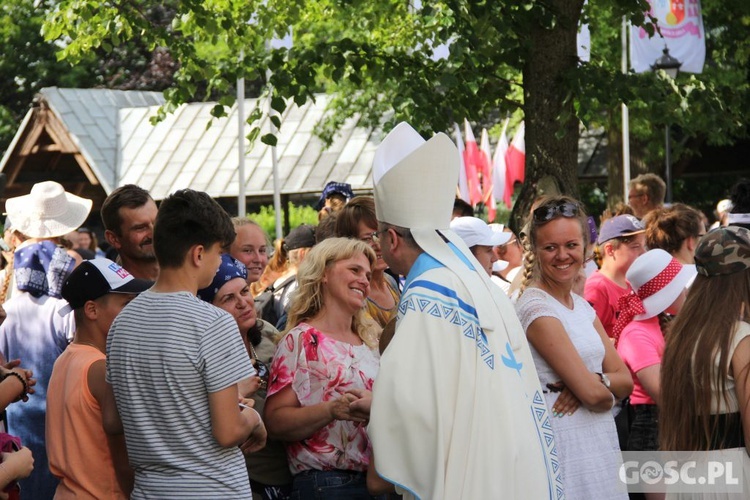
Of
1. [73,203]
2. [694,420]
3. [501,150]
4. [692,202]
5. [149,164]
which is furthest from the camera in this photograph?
[692,202]

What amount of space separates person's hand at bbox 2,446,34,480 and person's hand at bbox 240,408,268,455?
2.44ft

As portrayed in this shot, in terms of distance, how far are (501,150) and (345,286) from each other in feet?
48.0

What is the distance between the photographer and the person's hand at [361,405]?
4250 mm

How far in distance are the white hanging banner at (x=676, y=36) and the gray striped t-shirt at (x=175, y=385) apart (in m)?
12.7

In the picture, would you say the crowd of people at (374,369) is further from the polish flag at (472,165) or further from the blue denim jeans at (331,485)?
the polish flag at (472,165)

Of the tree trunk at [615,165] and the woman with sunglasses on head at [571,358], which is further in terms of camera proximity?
the tree trunk at [615,165]

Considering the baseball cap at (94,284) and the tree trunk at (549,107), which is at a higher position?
the tree trunk at (549,107)

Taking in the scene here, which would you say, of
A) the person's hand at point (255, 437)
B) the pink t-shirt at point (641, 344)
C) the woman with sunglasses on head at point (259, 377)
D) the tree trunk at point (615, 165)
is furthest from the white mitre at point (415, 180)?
the tree trunk at point (615, 165)

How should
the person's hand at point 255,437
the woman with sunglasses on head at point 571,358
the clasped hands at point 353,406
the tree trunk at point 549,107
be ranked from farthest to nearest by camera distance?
the tree trunk at point 549,107
the woman with sunglasses on head at point 571,358
the clasped hands at point 353,406
the person's hand at point 255,437

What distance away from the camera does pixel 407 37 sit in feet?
47.3

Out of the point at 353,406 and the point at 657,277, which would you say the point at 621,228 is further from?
the point at 353,406

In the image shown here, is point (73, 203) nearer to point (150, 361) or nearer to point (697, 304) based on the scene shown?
point (150, 361)

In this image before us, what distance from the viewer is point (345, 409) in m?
4.34

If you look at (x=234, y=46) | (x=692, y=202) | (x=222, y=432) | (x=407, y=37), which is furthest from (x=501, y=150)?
(x=222, y=432)
